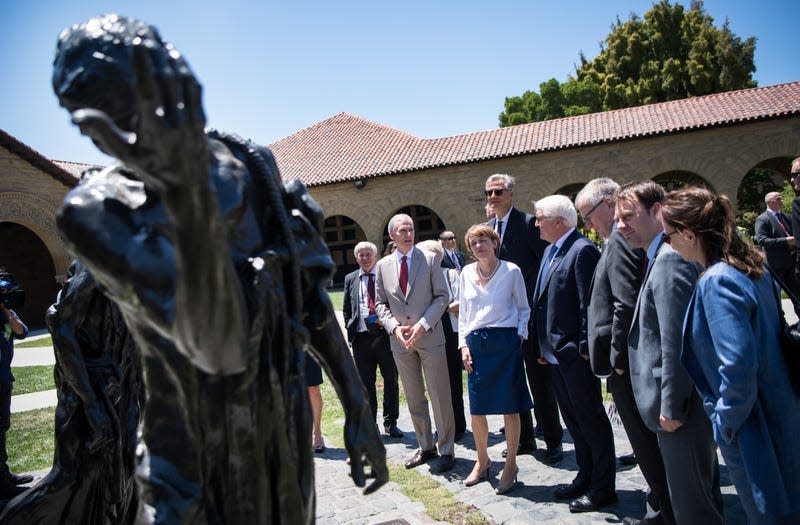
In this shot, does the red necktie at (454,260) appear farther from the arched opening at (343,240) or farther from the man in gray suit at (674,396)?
the arched opening at (343,240)

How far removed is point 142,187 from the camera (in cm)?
153

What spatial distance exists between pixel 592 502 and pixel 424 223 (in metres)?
26.5

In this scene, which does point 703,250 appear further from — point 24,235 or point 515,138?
point 24,235

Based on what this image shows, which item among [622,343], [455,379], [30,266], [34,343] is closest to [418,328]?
[455,379]

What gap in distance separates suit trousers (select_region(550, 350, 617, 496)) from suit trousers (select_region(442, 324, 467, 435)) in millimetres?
→ 1799

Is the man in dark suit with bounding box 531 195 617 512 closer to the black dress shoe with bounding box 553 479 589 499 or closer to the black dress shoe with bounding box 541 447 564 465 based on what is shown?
the black dress shoe with bounding box 553 479 589 499

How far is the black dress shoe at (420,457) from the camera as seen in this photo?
5.38 m

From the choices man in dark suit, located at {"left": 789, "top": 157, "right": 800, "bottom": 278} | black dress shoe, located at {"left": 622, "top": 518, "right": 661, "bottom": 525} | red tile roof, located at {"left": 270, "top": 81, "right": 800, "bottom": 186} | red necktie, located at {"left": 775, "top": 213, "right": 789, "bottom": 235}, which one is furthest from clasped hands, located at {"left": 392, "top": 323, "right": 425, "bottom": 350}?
red tile roof, located at {"left": 270, "top": 81, "right": 800, "bottom": 186}

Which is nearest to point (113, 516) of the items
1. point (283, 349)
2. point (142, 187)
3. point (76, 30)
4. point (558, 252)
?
point (283, 349)

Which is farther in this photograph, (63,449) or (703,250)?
(63,449)

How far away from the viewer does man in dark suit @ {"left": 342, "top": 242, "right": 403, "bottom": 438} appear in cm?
637

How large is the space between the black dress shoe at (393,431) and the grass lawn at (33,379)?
7040 mm

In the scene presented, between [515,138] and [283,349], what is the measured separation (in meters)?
25.7

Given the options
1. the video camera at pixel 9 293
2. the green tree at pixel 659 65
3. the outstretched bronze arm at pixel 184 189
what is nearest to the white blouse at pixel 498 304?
the outstretched bronze arm at pixel 184 189
